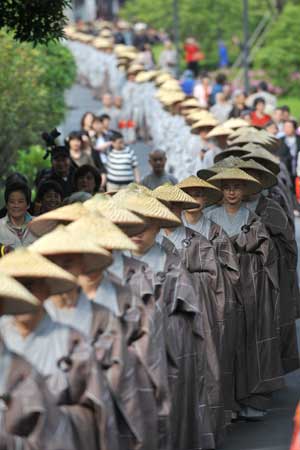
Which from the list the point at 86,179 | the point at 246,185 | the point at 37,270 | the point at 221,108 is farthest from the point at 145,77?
the point at 37,270

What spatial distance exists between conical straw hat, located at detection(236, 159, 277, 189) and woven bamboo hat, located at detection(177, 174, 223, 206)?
1.24 m

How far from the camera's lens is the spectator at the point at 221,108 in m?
29.0

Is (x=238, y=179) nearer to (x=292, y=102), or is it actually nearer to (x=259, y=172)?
(x=259, y=172)

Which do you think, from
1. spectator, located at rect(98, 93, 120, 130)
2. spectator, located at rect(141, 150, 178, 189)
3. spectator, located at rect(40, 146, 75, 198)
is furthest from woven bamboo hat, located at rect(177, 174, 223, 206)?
spectator, located at rect(98, 93, 120, 130)

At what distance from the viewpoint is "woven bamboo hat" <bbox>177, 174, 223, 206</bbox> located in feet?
44.7

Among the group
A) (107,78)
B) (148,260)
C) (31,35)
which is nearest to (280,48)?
(107,78)

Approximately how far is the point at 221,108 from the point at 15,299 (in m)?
20.9

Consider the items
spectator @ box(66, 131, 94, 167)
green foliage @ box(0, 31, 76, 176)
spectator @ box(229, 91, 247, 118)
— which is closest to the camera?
spectator @ box(66, 131, 94, 167)

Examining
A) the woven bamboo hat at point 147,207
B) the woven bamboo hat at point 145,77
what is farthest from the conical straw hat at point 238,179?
the woven bamboo hat at point 145,77

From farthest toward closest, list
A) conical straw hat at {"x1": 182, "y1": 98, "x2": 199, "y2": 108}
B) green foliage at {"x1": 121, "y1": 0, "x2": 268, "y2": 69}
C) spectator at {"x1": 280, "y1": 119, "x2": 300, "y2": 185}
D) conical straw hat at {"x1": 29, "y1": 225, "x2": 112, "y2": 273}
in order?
green foliage at {"x1": 121, "y1": 0, "x2": 268, "y2": 69}, spectator at {"x1": 280, "y1": 119, "x2": 300, "y2": 185}, conical straw hat at {"x1": 182, "y1": 98, "x2": 199, "y2": 108}, conical straw hat at {"x1": 29, "y1": 225, "x2": 112, "y2": 273}

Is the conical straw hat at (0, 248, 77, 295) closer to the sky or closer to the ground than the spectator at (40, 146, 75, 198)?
closer to the sky

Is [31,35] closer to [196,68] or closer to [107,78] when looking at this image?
[107,78]

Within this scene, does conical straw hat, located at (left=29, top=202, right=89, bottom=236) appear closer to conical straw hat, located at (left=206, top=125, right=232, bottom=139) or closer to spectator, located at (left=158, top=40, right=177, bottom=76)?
conical straw hat, located at (left=206, top=125, right=232, bottom=139)

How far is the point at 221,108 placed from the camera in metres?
29.4
